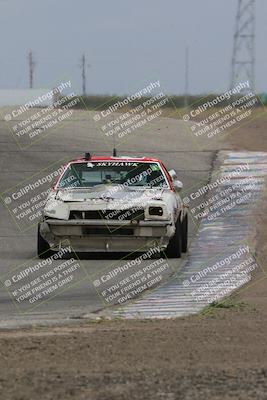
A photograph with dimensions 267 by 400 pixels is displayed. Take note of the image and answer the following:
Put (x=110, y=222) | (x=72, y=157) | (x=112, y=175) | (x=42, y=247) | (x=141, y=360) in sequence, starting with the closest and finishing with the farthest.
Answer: (x=141, y=360) < (x=110, y=222) < (x=42, y=247) < (x=112, y=175) < (x=72, y=157)

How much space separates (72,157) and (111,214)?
1819 cm

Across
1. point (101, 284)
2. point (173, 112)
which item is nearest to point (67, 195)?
point (101, 284)

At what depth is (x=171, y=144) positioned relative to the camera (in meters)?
37.4

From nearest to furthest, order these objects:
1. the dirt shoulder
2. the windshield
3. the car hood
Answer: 1. the dirt shoulder
2. the car hood
3. the windshield

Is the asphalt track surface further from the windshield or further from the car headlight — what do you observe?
the windshield

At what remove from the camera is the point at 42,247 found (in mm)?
15891

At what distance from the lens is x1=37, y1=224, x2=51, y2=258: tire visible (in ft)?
Result: 52.0

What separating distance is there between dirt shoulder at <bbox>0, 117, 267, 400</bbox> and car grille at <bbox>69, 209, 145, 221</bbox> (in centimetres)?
541

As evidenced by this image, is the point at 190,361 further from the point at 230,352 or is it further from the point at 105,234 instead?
the point at 105,234

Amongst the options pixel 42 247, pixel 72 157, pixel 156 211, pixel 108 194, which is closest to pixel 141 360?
pixel 156 211

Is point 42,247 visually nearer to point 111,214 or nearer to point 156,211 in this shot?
point 111,214

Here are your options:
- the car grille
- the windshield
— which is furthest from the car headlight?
the windshield

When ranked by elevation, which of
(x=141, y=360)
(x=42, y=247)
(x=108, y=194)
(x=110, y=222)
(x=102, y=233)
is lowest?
(x=42, y=247)

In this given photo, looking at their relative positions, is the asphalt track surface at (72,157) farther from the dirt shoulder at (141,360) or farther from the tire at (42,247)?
the dirt shoulder at (141,360)
